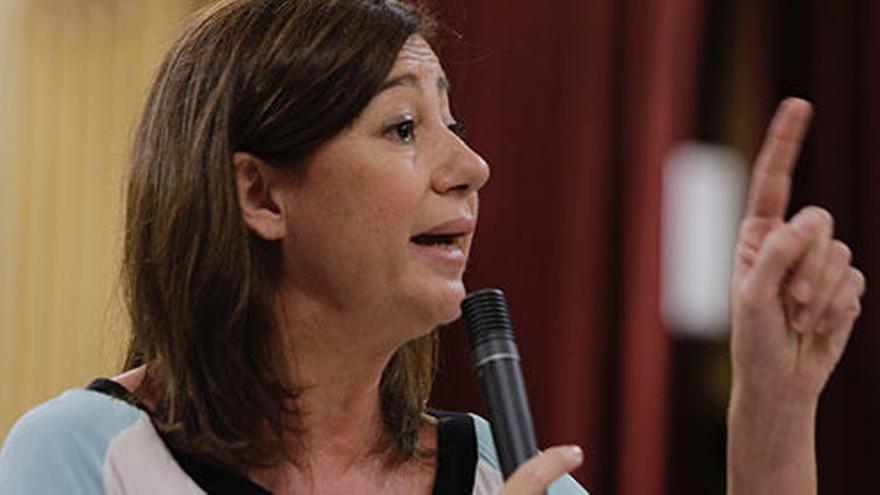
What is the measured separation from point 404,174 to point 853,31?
4.45 ft

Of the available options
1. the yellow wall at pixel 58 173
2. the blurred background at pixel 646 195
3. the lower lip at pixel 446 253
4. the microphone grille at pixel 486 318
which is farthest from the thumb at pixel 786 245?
the yellow wall at pixel 58 173

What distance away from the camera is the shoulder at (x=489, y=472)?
138 cm

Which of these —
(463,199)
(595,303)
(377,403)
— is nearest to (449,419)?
(377,403)

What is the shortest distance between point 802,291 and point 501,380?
23 centimetres

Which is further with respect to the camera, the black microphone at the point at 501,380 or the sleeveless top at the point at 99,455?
the sleeveless top at the point at 99,455

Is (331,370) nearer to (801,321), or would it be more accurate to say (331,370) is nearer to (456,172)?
(456,172)

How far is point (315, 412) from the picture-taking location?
4.44 ft

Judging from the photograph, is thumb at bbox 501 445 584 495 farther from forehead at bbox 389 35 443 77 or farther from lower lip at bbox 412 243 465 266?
forehead at bbox 389 35 443 77

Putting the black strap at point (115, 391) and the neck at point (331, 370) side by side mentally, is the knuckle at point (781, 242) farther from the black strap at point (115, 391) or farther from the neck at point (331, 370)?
Result: the black strap at point (115, 391)

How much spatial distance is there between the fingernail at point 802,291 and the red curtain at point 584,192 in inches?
51.3

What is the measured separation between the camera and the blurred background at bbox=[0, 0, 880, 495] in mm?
2408

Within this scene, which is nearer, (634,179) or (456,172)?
(456,172)

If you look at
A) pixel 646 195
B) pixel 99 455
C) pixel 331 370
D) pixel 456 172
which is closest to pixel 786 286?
pixel 456 172

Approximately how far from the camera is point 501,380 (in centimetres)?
110
